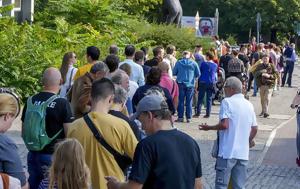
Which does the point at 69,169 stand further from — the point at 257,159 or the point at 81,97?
the point at 257,159

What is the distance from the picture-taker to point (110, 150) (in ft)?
22.4

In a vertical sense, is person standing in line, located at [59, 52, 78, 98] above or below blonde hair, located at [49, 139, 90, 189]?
above

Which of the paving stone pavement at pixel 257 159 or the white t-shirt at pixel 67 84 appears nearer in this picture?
the white t-shirt at pixel 67 84

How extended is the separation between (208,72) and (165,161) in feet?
47.8

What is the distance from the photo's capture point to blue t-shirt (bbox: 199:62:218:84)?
2056 cm

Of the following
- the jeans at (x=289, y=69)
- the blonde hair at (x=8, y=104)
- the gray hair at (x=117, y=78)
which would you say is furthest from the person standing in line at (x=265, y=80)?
the blonde hair at (x=8, y=104)

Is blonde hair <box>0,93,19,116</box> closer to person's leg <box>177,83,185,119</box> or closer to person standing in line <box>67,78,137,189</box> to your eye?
person standing in line <box>67,78,137,189</box>

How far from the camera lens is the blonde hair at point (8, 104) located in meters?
6.07

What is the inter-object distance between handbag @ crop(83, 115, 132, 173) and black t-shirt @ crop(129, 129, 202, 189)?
2.40 feet

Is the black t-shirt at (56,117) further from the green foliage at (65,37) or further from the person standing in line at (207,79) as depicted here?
the person standing in line at (207,79)

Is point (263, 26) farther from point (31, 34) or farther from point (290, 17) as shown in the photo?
point (31, 34)

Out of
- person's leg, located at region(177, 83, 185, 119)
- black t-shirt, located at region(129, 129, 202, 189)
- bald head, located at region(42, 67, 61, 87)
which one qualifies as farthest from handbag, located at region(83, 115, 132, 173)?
person's leg, located at region(177, 83, 185, 119)

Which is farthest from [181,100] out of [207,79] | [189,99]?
[207,79]

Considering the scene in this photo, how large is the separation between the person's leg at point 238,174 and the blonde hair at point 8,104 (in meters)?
4.22
